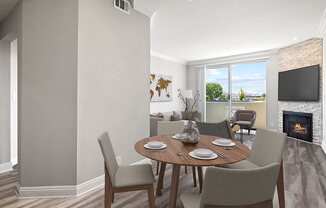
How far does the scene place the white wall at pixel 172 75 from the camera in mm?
6227

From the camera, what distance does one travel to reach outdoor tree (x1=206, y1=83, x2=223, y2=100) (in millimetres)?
7227

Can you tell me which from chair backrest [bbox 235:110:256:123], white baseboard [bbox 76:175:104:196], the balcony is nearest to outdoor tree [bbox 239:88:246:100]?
the balcony

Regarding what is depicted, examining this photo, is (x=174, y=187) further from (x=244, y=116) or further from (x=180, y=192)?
(x=244, y=116)

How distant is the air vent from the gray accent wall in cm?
195

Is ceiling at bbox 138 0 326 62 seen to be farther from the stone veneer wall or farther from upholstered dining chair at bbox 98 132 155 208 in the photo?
upholstered dining chair at bbox 98 132 155 208

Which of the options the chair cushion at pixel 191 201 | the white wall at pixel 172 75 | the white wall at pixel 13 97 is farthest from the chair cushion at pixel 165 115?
the chair cushion at pixel 191 201

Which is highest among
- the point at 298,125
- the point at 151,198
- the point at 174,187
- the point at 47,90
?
the point at 47,90

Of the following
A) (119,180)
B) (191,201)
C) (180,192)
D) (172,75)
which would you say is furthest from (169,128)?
(172,75)

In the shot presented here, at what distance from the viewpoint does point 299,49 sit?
512 cm

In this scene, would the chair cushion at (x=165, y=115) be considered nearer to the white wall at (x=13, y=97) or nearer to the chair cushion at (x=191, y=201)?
the white wall at (x=13, y=97)

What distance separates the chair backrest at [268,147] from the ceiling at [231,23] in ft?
7.05

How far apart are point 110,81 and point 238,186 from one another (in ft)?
6.71

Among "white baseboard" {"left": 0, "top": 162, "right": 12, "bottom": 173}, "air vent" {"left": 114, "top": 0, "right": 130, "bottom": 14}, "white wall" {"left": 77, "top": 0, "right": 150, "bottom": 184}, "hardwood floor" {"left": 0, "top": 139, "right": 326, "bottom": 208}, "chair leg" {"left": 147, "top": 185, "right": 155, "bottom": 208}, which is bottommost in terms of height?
"hardwood floor" {"left": 0, "top": 139, "right": 326, "bottom": 208}

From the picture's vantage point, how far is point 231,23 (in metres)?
3.75
